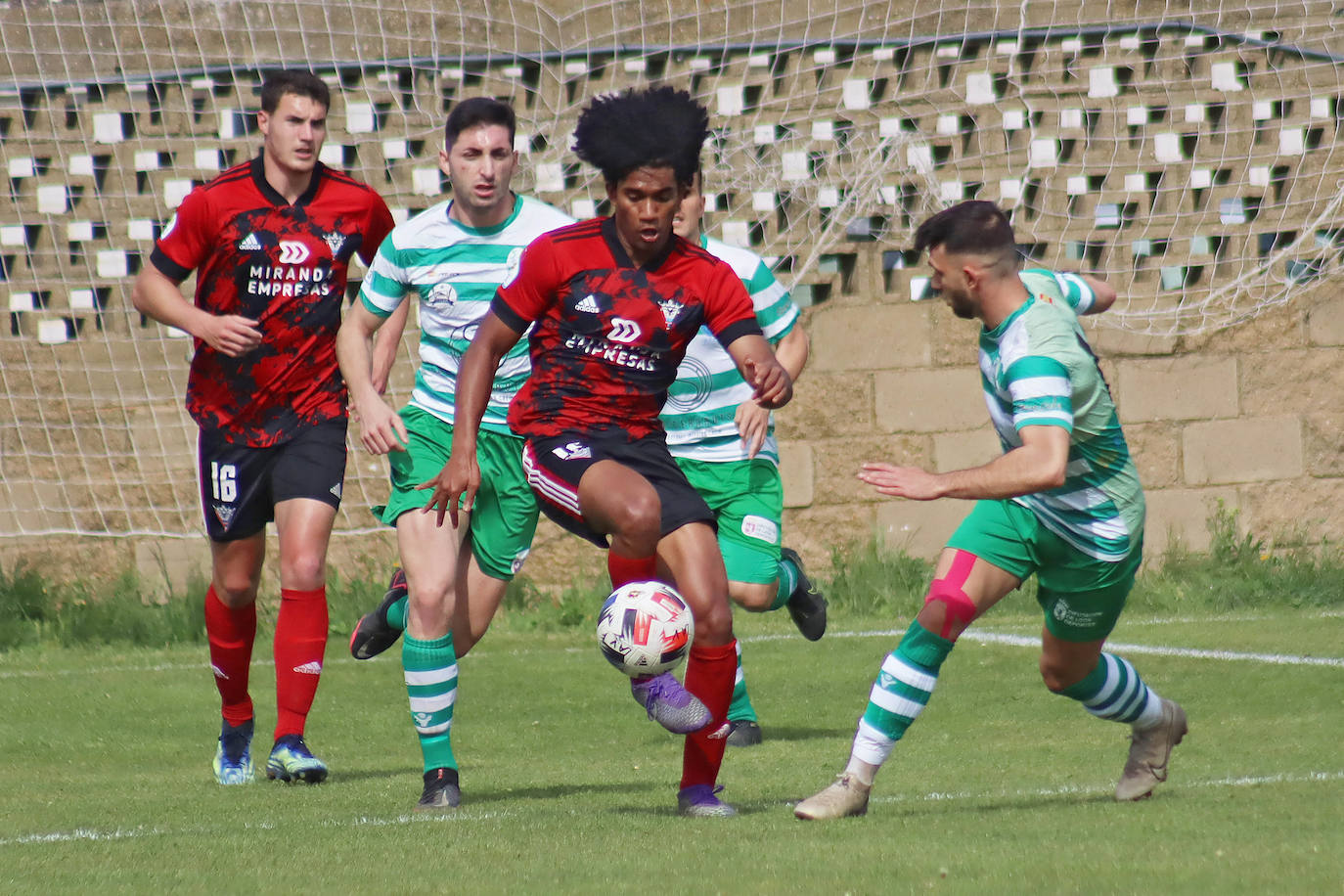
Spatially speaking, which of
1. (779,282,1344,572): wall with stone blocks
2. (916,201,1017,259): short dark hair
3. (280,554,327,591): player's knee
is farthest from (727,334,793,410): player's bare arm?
(779,282,1344,572): wall with stone blocks

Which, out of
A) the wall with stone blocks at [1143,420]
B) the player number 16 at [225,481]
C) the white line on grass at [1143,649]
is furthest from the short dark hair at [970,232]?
the wall with stone blocks at [1143,420]

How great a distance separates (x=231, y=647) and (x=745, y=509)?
6.58 ft

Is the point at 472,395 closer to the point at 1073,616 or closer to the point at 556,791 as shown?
the point at 556,791

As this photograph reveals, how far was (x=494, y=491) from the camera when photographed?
6.00 meters

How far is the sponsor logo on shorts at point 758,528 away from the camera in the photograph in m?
7.06

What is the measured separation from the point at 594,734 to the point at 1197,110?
5717 millimetres

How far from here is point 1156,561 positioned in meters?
10.6

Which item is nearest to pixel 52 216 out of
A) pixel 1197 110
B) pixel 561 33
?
pixel 561 33

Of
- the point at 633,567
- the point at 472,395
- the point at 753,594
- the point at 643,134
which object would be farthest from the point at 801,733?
the point at 643,134

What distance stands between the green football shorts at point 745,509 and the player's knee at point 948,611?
213 centimetres

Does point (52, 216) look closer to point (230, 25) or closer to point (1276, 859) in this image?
point (230, 25)

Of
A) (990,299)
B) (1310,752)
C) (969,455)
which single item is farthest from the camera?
(969,455)

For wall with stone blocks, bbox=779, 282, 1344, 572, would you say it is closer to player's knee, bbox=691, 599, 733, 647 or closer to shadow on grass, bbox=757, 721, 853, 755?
shadow on grass, bbox=757, 721, 853, 755

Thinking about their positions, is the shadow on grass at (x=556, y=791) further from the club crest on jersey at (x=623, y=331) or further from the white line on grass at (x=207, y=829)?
the club crest on jersey at (x=623, y=331)
